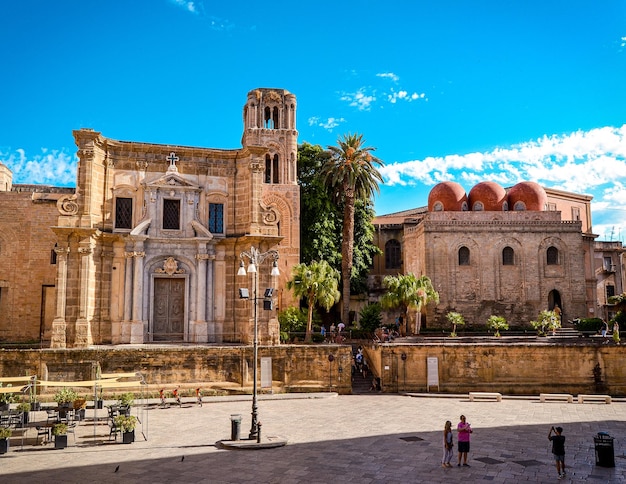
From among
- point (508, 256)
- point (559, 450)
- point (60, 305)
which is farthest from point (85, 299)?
point (508, 256)

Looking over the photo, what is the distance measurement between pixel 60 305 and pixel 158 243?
5.53m

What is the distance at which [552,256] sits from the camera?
4669 cm

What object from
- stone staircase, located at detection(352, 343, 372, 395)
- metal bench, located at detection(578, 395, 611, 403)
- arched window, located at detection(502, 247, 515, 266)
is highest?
arched window, located at detection(502, 247, 515, 266)

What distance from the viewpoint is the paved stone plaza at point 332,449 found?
14.6m

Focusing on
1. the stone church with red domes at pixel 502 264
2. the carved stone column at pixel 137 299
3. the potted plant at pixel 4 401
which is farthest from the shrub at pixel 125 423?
the stone church with red domes at pixel 502 264

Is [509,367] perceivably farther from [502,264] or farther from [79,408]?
[79,408]

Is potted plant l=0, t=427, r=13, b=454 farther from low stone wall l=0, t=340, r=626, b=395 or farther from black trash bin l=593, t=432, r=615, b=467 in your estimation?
black trash bin l=593, t=432, r=615, b=467

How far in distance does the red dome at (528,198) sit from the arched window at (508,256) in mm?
4054

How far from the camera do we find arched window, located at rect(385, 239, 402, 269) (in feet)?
177

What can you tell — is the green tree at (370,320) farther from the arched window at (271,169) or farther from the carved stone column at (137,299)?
the carved stone column at (137,299)

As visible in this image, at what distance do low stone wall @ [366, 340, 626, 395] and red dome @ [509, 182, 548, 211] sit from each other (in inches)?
780

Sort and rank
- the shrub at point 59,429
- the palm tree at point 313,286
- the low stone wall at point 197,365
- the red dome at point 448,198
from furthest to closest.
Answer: the red dome at point 448,198
the palm tree at point 313,286
the low stone wall at point 197,365
the shrub at point 59,429

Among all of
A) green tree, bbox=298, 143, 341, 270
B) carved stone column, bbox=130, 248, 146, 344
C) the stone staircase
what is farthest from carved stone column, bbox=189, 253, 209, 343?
green tree, bbox=298, 143, 341, 270

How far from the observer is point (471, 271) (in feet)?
151
